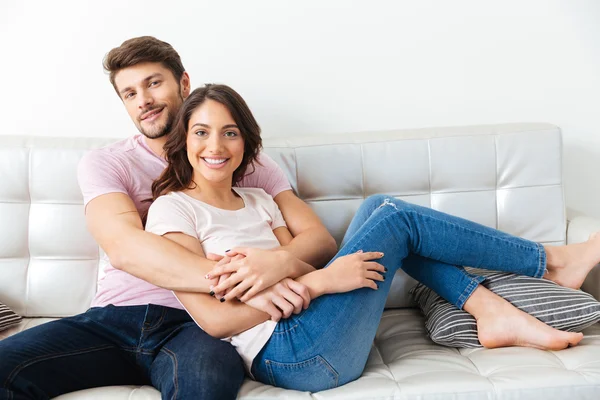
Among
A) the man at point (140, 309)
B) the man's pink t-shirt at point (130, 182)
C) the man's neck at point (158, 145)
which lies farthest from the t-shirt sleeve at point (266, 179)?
the man's neck at point (158, 145)

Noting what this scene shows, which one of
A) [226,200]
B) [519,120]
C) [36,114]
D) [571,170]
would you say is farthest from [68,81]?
[571,170]

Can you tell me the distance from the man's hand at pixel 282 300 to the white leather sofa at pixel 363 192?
0.36 meters

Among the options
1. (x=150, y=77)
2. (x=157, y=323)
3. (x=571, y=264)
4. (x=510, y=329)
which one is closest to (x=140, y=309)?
(x=157, y=323)

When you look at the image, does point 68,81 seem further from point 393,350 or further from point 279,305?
point 393,350

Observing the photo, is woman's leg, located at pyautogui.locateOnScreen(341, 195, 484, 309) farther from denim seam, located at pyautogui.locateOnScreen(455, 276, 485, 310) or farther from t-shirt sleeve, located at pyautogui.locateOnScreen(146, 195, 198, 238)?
t-shirt sleeve, located at pyautogui.locateOnScreen(146, 195, 198, 238)

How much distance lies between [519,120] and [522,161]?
0.43m

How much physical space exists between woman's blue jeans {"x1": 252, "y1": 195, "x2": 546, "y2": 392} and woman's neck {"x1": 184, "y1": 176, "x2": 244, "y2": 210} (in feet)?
1.19

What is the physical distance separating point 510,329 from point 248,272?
2.37 feet

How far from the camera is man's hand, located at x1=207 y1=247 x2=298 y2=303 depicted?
1.42 meters

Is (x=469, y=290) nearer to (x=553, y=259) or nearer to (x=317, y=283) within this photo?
(x=553, y=259)

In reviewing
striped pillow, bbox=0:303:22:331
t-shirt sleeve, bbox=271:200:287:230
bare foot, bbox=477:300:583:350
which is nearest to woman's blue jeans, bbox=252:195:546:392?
bare foot, bbox=477:300:583:350

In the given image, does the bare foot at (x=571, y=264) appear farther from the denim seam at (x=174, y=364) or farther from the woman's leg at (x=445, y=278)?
the denim seam at (x=174, y=364)

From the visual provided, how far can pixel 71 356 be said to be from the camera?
142 cm

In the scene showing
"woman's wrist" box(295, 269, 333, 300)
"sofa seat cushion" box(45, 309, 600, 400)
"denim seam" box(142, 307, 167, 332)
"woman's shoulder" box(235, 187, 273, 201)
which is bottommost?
"sofa seat cushion" box(45, 309, 600, 400)
